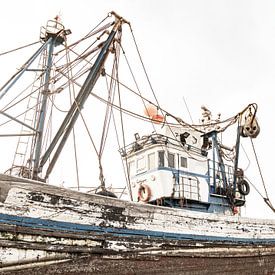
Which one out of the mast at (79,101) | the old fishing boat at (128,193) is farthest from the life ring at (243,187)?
the mast at (79,101)

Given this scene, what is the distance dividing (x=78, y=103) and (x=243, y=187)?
701 cm

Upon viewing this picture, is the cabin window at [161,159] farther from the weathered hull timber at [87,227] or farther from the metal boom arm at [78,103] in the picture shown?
the metal boom arm at [78,103]

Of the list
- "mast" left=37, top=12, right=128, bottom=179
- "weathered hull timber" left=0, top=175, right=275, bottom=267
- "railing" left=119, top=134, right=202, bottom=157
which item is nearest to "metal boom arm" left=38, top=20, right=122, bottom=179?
"mast" left=37, top=12, right=128, bottom=179

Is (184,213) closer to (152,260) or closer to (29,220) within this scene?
(152,260)

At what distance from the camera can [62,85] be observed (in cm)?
1247

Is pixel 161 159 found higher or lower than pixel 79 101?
lower

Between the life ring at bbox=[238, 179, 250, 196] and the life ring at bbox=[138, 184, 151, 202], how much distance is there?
13.0 ft

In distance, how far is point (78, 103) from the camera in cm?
1039

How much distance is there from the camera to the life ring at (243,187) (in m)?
13.2

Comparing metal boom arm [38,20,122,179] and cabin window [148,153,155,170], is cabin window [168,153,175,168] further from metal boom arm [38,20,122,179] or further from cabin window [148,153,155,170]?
metal boom arm [38,20,122,179]

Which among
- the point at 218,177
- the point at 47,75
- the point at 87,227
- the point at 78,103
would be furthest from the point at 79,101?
the point at 218,177

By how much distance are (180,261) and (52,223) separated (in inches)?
133

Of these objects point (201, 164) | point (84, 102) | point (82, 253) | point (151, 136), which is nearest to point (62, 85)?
point (84, 102)

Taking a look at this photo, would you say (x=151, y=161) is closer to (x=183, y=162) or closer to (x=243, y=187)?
(x=183, y=162)
